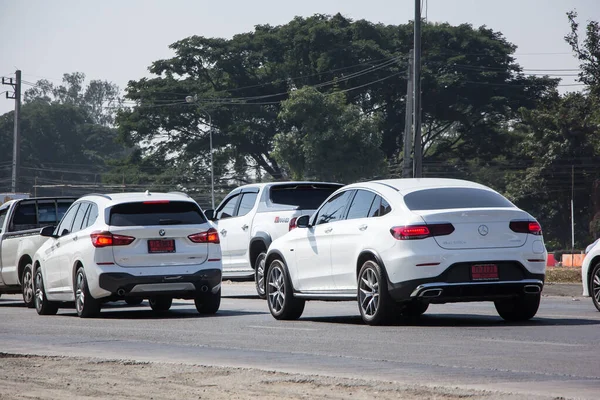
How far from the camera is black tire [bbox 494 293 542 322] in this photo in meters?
13.6

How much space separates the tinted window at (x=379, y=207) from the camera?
1364cm

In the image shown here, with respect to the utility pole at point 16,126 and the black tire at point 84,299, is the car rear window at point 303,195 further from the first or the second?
the utility pole at point 16,126

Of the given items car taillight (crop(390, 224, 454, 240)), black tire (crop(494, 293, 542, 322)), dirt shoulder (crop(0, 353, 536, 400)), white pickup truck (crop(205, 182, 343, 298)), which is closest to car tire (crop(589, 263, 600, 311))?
black tire (crop(494, 293, 542, 322))

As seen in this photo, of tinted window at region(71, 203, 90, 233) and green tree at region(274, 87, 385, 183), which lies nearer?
tinted window at region(71, 203, 90, 233)

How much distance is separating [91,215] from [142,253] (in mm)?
1330

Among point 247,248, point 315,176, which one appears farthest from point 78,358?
point 315,176

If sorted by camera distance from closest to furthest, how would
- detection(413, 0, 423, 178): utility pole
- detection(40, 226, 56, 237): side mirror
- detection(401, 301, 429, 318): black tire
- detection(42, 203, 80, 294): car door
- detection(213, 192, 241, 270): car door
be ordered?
detection(401, 301, 429, 318): black tire
detection(42, 203, 80, 294): car door
detection(40, 226, 56, 237): side mirror
detection(213, 192, 241, 270): car door
detection(413, 0, 423, 178): utility pole

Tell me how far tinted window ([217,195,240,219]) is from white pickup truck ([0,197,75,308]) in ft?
9.39

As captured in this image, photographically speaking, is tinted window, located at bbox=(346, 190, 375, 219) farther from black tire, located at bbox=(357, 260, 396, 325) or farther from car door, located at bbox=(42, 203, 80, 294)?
car door, located at bbox=(42, 203, 80, 294)

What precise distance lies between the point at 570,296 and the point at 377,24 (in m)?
68.0

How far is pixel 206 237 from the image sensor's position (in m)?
16.9

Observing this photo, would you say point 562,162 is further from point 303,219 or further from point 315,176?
point 303,219

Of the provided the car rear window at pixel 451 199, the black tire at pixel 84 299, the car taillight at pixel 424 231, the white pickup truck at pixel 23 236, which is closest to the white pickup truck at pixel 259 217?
the white pickup truck at pixel 23 236

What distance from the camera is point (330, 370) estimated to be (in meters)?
9.48
